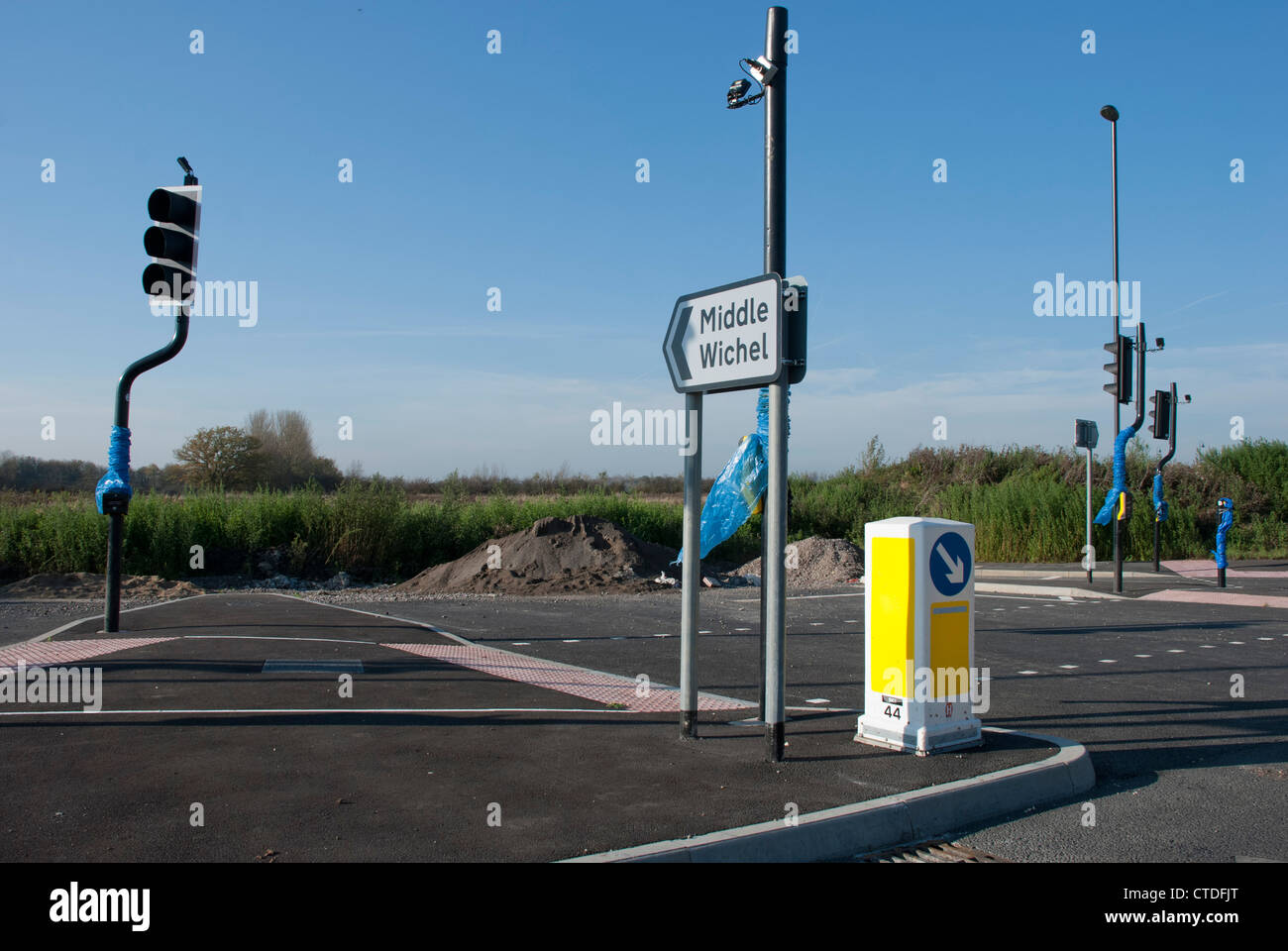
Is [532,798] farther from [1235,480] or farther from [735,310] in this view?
[1235,480]

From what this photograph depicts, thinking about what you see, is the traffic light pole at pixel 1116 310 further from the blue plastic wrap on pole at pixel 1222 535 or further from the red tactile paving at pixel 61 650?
the red tactile paving at pixel 61 650

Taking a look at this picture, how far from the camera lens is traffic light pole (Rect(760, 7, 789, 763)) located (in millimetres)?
5637

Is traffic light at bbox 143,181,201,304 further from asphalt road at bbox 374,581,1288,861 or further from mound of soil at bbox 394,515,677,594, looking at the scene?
mound of soil at bbox 394,515,677,594

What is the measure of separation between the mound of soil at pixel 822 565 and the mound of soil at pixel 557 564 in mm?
3511

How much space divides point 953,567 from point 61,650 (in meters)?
7.82

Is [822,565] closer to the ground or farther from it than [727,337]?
closer to the ground

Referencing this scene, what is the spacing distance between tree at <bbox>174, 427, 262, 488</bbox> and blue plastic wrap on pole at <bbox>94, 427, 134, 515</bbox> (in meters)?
42.6

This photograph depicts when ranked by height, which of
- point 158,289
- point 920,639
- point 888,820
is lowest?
point 888,820

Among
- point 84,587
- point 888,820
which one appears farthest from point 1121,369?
point 84,587

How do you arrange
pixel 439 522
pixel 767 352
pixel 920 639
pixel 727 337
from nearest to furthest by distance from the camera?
A: 1. pixel 767 352
2. pixel 920 639
3. pixel 727 337
4. pixel 439 522

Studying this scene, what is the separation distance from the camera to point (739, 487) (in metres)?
6.82

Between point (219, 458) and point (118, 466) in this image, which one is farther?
point (219, 458)

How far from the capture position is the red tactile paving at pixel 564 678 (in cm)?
741

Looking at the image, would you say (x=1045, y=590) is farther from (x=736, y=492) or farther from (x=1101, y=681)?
(x=736, y=492)
